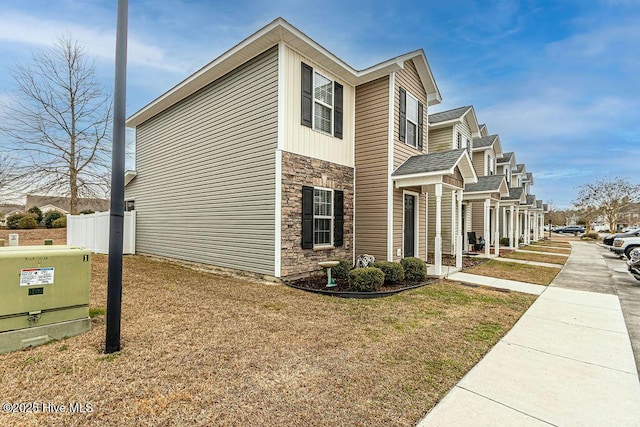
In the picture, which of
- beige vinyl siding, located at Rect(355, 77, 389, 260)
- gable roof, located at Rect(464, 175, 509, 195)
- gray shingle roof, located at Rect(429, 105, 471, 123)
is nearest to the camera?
beige vinyl siding, located at Rect(355, 77, 389, 260)

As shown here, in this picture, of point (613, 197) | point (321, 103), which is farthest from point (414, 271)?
point (613, 197)

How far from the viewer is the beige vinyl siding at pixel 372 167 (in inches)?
360

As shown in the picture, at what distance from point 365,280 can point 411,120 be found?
252 inches

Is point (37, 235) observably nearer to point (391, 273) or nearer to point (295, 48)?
point (295, 48)

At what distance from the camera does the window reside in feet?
27.5

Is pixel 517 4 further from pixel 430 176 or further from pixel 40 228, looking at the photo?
pixel 40 228

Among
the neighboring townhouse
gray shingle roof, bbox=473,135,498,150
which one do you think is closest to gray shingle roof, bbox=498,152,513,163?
gray shingle roof, bbox=473,135,498,150

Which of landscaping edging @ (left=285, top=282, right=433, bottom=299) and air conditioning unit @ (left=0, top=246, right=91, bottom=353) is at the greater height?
air conditioning unit @ (left=0, top=246, right=91, bottom=353)

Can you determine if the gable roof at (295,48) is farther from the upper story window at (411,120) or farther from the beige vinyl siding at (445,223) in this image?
the beige vinyl siding at (445,223)

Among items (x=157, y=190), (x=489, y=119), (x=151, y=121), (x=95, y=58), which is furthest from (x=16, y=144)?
(x=489, y=119)

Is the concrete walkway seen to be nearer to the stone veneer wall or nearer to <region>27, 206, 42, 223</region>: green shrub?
the stone veneer wall

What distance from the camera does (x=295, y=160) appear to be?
7.65 meters

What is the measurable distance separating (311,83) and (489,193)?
395 inches

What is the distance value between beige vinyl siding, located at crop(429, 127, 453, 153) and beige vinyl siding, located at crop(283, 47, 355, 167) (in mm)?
7028
